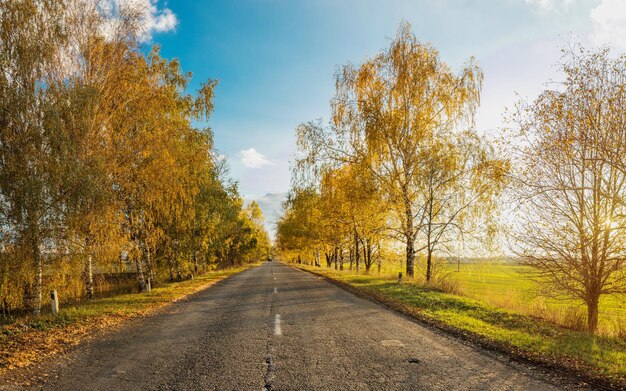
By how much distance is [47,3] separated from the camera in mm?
12508

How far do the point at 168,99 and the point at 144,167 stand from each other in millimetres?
3599

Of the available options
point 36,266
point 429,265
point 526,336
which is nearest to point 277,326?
point 526,336

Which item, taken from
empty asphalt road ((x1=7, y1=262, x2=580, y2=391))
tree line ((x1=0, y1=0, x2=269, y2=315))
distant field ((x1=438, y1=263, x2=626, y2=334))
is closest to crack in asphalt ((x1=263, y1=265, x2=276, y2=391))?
empty asphalt road ((x1=7, y1=262, x2=580, y2=391))

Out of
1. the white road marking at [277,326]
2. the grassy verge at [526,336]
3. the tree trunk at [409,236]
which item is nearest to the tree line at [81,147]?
the white road marking at [277,326]

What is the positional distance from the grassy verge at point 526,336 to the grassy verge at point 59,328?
8680mm

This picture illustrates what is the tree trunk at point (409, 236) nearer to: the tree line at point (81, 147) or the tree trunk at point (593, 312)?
the tree trunk at point (593, 312)

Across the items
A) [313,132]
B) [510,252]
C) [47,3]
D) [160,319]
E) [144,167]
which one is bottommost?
[160,319]

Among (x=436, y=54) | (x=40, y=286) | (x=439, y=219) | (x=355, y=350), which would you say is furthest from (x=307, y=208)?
(x=355, y=350)

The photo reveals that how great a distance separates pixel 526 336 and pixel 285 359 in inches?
225

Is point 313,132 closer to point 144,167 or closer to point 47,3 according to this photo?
point 144,167

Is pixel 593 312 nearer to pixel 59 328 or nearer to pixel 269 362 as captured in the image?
pixel 269 362

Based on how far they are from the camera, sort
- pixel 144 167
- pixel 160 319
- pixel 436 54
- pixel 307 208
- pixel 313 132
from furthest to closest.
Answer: pixel 307 208 < pixel 313 132 < pixel 436 54 < pixel 144 167 < pixel 160 319

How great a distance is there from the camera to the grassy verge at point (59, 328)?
663 centimetres

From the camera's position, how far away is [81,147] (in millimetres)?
12453
